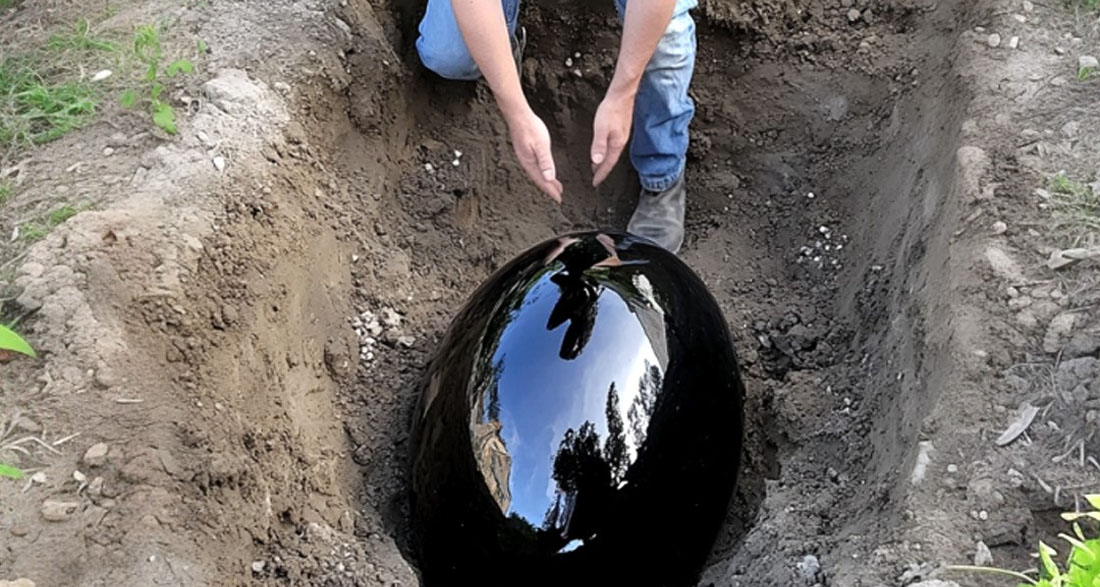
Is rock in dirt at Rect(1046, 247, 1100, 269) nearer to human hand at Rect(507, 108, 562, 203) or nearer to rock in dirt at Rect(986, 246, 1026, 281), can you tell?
rock in dirt at Rect(986, 246, 1026, 281)

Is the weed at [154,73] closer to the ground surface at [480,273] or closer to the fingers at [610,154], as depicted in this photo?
the ground surface at [480,273]

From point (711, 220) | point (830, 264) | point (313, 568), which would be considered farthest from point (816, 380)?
point (313, 568)

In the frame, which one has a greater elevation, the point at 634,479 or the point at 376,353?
the point at 634,479

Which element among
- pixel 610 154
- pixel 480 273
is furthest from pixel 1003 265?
pixel 480 273

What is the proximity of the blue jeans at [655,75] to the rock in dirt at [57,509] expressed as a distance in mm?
1902

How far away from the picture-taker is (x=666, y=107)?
12.2ft

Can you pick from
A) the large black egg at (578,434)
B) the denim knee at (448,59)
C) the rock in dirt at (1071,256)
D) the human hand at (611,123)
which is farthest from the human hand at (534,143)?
the rock in dirt at (1071,256)

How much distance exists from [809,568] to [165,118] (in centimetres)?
210

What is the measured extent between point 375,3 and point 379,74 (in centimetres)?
33

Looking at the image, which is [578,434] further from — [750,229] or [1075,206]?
[750,229]

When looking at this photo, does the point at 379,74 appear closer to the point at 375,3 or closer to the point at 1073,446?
the point at 375,3

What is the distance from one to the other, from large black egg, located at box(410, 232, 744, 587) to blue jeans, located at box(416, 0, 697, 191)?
93 cm

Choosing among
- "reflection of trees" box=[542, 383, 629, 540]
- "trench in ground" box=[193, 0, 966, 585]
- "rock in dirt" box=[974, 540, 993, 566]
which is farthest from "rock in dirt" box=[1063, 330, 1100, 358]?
"reflection of trees" box=[542, 383, 629, 540]

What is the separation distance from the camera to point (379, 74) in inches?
143
